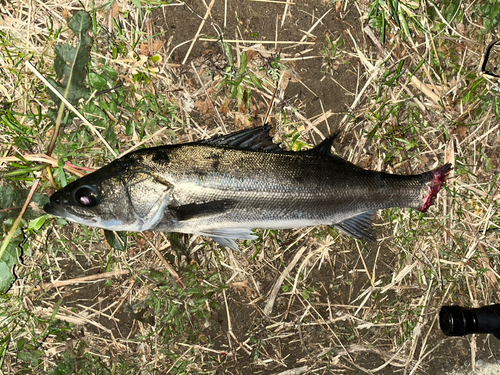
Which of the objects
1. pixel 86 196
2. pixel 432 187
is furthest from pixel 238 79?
pixel 432 187

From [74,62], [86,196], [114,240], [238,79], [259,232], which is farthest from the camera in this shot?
[259,232]

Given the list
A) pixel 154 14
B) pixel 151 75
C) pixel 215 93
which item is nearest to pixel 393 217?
pixel 215 93

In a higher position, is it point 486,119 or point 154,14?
point 154,14

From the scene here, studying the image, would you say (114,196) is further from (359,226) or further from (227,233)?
(359,226)

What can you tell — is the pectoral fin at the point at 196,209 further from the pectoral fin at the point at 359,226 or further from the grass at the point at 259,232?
the pectoral fin at the point at 359,226

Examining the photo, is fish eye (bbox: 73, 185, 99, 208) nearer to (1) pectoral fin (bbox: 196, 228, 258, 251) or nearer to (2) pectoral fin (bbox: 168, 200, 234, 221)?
(2) pectoral fin (bbox: 168, 200, 234, 221)

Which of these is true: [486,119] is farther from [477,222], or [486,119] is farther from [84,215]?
[84,215]
